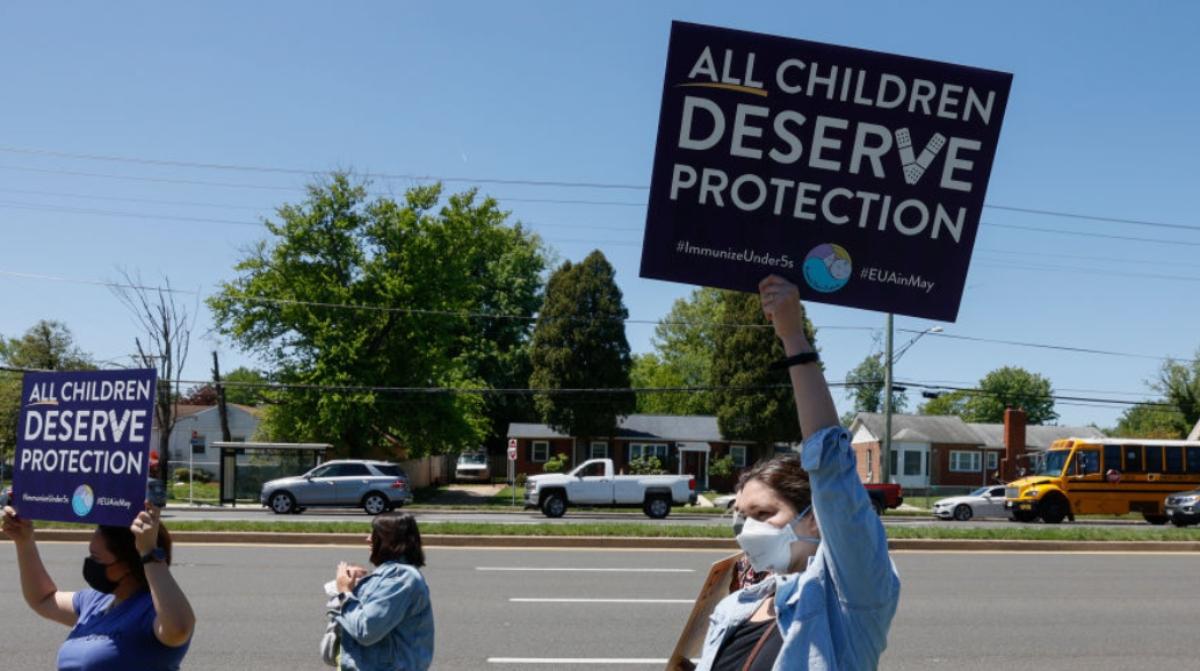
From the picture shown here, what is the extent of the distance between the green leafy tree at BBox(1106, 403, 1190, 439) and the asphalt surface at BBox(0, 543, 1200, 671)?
4523 cm

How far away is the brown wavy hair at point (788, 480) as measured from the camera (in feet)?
8.87

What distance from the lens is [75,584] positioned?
12211mm

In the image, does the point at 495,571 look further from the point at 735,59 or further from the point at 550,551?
the point at 735,59

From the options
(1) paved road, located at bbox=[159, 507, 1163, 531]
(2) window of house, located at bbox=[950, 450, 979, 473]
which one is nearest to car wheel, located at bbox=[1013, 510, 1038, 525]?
(1) paved road, located at bbox=[159, 507, 1163, 531]

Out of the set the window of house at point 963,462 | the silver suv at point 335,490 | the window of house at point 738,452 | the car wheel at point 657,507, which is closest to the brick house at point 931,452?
the window of house at point 963,462

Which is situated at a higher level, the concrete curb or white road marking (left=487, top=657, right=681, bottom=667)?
white road marking (left=487, top=657, right=681, bottom=667)

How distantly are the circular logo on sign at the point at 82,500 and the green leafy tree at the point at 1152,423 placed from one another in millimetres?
Result: 57129

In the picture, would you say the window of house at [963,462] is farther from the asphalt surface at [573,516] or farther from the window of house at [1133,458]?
the window of house at [1133,458]

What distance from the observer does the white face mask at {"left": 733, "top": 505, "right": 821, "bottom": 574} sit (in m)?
2.67

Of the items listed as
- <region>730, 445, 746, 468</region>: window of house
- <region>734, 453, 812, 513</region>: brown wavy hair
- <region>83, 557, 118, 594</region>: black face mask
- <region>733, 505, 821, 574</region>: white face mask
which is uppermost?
<region>734, 453, 812, 513</region>: brown wavy hair

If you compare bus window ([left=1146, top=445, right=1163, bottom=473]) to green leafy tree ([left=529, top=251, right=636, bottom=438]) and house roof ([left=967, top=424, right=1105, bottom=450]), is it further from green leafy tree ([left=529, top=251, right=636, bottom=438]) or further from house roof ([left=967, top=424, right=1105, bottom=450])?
house roof ([left=967, top=424, right=1105, bottom=450])

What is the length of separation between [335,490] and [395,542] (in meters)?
27.6

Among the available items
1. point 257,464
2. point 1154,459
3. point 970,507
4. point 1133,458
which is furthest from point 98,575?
point 1154,459

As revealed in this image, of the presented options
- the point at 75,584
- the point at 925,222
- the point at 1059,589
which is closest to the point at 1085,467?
the point at 1059,589
